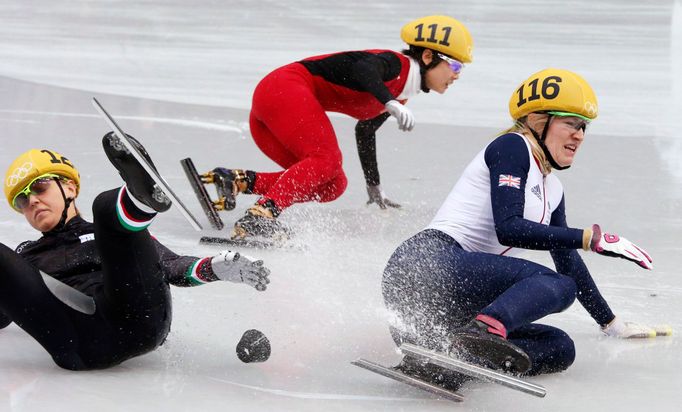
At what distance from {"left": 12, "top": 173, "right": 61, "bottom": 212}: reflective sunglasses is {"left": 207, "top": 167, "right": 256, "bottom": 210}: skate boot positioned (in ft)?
7.67

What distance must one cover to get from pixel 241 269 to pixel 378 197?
10.6ft

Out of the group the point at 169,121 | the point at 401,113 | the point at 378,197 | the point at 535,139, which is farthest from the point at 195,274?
the point at 169,121

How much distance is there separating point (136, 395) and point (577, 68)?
8.07 meters

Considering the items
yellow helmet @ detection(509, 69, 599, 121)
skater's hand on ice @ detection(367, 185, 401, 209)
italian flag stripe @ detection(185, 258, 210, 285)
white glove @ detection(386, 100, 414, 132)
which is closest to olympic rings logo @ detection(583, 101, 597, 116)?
yellow helmet @ detection(509, 69, 599, 121)

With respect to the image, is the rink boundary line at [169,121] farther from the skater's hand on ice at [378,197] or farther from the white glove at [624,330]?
the white glove at [624,330]

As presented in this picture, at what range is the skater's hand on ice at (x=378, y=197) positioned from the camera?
6.92 metres

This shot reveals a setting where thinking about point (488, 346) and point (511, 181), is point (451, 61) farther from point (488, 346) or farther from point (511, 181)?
point (488, 346)

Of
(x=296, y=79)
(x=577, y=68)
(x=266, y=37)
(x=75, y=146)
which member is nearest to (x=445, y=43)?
(x=296, y=79)

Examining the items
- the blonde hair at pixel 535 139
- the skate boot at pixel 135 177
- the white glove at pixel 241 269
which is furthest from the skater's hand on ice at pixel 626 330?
the skate boot at pixel 135 177

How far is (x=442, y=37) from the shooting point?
636 cm

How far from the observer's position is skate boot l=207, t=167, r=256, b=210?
641 cm

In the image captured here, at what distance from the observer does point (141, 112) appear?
29.7 ft

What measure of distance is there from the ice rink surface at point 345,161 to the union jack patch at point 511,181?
644 mm

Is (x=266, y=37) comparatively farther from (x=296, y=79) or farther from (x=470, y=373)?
(x=470, y=373)
